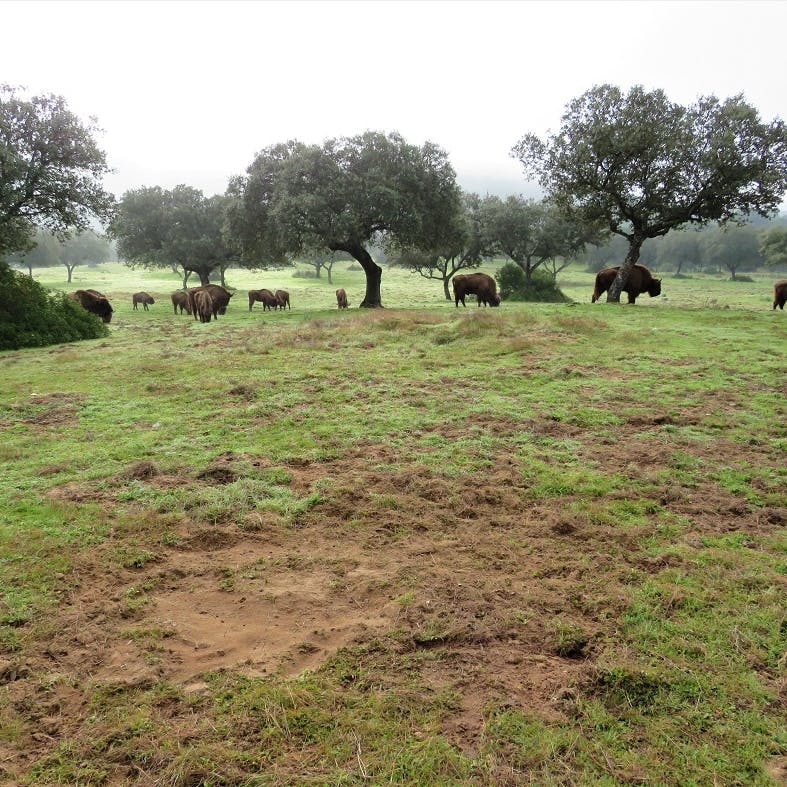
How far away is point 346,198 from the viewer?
79.8 ft

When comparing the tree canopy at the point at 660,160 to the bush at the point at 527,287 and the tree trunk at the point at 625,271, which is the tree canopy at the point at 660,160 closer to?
the tree trunk at the point at 625,271

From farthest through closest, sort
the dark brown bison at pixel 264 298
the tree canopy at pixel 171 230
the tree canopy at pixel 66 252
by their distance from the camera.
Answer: the tree canopy at pixel 66 252 < the tree canopy at pixel 171 230 < the dark brown bison at pixel 264 298

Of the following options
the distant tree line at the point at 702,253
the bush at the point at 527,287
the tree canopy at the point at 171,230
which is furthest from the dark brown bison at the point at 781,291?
the distant tree line at the point at 702,253

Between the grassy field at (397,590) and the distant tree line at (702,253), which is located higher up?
the distant tree line at (702,253)

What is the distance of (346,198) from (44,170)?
12.0 m

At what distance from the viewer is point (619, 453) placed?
6469mm

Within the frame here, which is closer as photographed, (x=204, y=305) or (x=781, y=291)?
(x=204, y=305)

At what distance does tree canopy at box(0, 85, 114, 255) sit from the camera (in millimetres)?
20281

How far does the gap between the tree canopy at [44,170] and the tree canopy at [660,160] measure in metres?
19.6

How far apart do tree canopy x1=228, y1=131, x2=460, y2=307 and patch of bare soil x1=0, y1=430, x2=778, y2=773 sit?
2042 cm

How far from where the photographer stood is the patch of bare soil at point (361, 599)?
10.5 feet

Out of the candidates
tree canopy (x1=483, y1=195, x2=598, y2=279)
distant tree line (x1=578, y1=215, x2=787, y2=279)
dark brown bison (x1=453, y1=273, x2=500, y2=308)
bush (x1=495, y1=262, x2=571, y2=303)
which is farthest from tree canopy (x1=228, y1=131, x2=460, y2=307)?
distant tree line (x1=578, y1=215, x2=787, y2=279)

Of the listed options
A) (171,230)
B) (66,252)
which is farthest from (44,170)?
(66,252)

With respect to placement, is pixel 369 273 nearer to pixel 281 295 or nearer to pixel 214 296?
pixel 281 295
